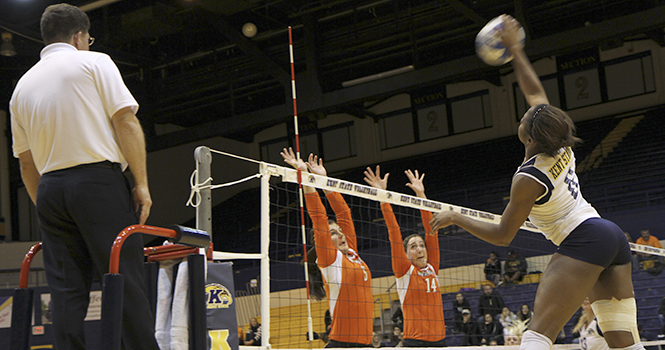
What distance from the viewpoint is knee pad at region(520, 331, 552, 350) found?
2.81 meters

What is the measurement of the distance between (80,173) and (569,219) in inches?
91.2

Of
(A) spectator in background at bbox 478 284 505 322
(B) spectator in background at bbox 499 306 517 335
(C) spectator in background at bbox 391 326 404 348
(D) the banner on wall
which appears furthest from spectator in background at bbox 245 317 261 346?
(D) the banner on wall

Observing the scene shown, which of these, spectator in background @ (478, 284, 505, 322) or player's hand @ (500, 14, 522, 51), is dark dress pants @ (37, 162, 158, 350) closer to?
player's hand @ (500, 14, 522, 51)

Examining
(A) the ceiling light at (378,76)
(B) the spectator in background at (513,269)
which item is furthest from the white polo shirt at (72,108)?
(A) the ceiling light at (378,76)

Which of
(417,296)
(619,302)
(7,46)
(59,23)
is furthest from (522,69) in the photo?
(7,46)

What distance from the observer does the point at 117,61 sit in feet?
54.6

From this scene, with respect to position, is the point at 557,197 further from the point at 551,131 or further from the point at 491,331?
the point at 491,331

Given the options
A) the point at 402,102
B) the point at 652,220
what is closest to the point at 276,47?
the point at 402,102

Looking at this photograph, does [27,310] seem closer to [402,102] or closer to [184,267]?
[184,267]

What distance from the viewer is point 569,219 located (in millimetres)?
3100

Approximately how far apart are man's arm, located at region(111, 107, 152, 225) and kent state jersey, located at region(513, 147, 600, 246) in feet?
5.92

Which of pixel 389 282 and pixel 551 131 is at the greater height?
pixel 551 131

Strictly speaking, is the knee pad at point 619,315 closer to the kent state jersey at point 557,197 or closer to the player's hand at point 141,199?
the kent state jersey at point 557,197

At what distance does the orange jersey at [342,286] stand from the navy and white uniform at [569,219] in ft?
6.95
